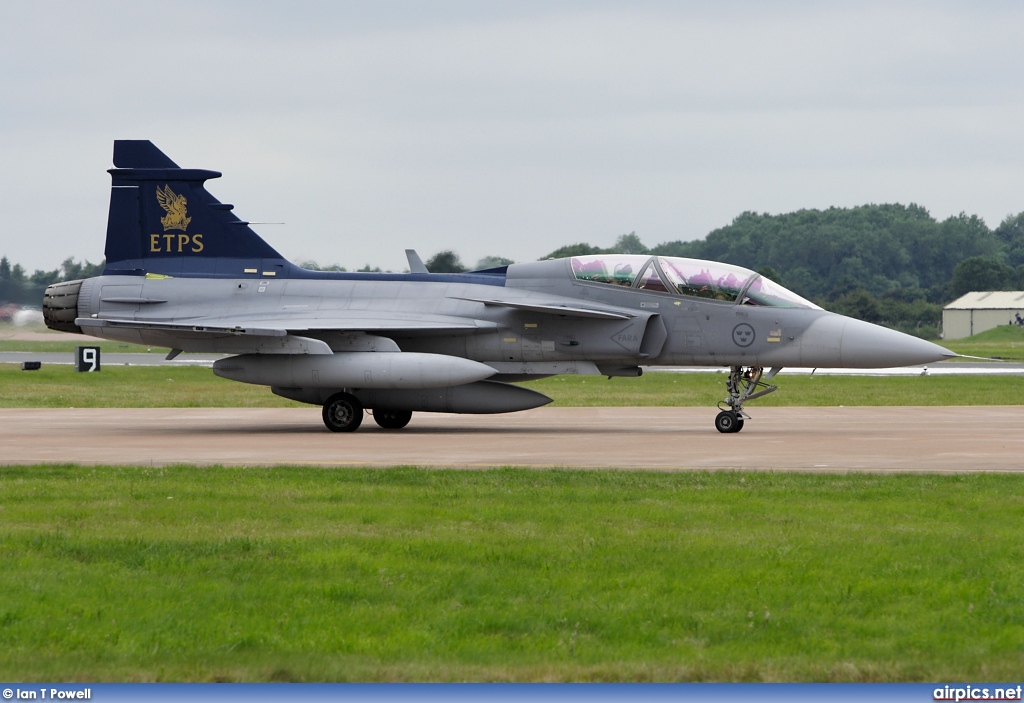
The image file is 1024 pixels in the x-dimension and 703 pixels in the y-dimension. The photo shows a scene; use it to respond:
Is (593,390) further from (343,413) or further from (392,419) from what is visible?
(343,413)

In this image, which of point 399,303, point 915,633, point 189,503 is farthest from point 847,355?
point 915,633

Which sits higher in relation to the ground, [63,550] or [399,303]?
[399,303]

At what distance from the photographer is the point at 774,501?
33.8ft

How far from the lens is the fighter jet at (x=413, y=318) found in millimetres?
18734

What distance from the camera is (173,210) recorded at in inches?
828

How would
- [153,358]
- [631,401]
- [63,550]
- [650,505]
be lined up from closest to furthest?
1. [63,550]
2. [650,505]
3. [631,401]
4. [153,358]

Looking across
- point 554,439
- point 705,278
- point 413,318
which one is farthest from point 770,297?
point 413,318

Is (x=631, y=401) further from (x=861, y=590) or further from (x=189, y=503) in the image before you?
(x=861, y=590)

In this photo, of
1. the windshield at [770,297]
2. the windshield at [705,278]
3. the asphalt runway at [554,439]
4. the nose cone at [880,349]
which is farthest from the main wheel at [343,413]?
the nose cone at [880,349]

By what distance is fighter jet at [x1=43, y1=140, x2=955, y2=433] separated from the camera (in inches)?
738

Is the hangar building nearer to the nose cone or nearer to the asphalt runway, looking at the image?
the asphalt runway

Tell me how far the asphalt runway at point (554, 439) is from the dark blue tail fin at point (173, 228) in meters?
2.72

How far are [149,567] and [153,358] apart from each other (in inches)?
1853

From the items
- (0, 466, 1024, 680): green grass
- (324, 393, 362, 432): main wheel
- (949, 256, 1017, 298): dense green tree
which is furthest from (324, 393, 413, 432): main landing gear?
(949, 256, 1017, 298): dense green tree
